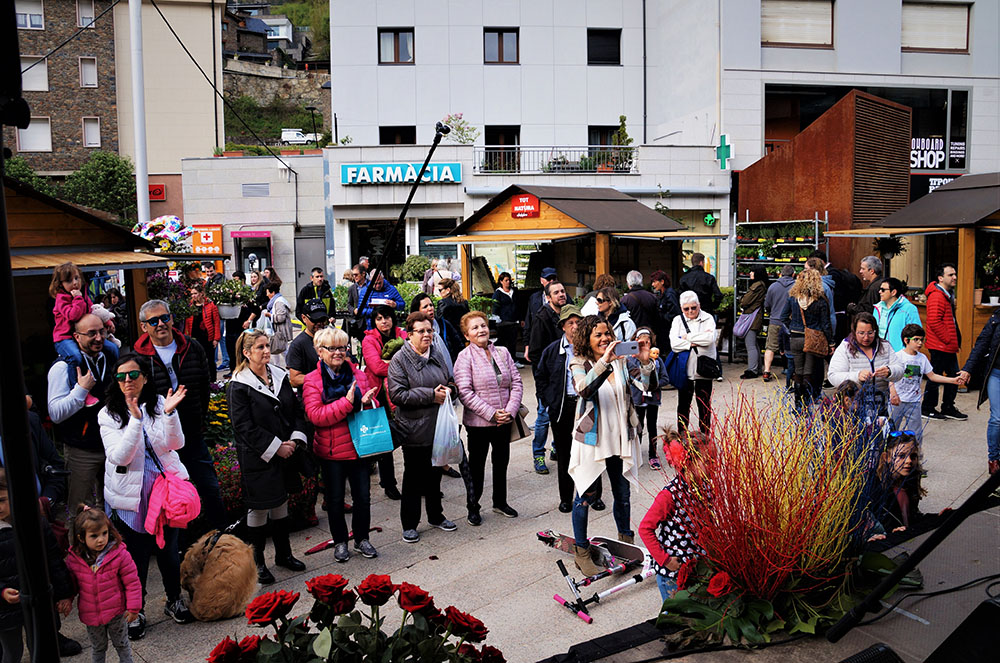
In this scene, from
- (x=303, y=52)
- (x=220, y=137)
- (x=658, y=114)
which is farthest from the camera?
(x=303, y=52)

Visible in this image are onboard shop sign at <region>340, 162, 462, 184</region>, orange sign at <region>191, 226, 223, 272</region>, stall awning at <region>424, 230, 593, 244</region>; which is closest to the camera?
stall awning at <region>424, 230, 593, 244</region>

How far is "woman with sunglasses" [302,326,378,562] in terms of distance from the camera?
6219 mm

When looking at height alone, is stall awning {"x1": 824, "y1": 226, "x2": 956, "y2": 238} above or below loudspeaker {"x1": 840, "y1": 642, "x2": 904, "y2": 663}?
above

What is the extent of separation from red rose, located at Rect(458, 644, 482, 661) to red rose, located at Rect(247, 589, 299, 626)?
0.63 m

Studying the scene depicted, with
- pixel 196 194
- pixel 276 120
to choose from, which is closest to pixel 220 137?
pixel 196 194

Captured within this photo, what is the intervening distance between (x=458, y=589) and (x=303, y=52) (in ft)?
232

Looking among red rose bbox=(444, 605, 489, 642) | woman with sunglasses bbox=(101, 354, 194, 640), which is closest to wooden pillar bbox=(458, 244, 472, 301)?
woman with sunglasses bbox=(101, 354, 194, 640)

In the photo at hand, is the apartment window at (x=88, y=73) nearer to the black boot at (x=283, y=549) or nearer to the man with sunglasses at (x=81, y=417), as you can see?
the man with sunglasses at (x=81, y=417)

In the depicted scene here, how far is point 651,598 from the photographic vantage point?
5438 mm

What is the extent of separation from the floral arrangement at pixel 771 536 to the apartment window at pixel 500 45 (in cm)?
2777

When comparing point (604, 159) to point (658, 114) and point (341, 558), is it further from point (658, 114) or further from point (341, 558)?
point (341, 558)

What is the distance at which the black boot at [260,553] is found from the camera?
5.89 meters

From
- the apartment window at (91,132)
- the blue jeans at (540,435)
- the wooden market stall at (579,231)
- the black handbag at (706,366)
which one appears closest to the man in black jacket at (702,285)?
the wooden market stall at (579,231)

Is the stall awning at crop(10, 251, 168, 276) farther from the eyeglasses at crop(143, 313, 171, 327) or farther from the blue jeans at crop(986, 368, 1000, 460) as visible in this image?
the blue jeans at crop(986, 368, 1000, 460)
